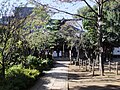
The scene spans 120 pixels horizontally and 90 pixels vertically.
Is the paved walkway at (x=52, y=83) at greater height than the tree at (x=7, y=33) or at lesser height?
lesser

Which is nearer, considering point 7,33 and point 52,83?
point 7,33

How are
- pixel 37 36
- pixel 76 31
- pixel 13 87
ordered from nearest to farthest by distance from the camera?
pixel 13 87 < pixel 37 36 < pixel 76 31

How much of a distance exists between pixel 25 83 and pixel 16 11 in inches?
143

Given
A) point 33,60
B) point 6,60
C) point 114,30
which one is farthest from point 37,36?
point 6,60

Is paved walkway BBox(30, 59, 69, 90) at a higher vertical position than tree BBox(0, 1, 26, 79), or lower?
lower

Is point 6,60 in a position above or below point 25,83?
above

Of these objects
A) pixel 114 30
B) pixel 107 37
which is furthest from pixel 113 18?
pixel 107 37

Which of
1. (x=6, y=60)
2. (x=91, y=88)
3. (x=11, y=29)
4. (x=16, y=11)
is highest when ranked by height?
(x=16, y=11)

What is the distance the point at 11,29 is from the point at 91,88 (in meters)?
4.74

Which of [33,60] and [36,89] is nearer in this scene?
[36,89]

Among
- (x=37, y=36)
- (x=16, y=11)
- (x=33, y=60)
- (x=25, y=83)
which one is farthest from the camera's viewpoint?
(x=37, y=36)

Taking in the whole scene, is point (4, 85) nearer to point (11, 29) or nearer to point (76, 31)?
point (11, 29)

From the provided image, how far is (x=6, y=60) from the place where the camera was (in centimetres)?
1469

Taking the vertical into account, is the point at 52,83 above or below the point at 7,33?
below
